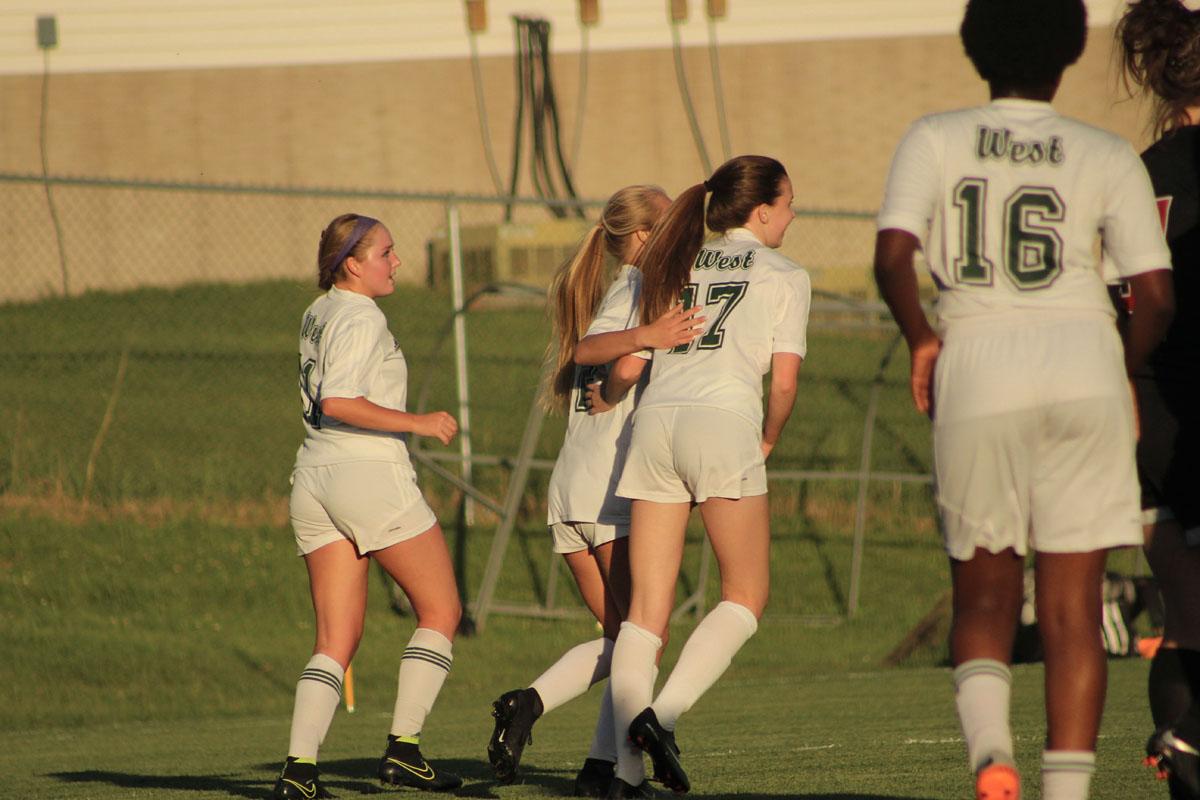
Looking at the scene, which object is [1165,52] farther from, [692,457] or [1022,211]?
[692,457]

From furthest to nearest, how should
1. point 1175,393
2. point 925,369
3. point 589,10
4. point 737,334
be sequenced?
point 589,10
point 737,334
point 1175,393
point 925,369

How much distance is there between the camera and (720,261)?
4953mm

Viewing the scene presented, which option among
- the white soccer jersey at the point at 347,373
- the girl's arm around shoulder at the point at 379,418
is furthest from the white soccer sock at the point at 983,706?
the white soccer jersey at the point at 347,373

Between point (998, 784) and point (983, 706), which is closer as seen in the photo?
point (998, 784)

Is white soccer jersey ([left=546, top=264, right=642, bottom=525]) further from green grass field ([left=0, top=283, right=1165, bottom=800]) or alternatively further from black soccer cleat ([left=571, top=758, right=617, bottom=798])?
green grass field ([left=0, top=283, right=1165, bottom=800])

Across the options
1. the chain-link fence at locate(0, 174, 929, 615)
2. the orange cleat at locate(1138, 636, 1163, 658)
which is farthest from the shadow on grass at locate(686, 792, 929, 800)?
the chain-link fence at locate(0, 174, 929, 615)

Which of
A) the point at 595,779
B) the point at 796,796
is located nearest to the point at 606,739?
the point at 595,779

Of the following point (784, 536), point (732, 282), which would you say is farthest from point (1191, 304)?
point (784, 536)

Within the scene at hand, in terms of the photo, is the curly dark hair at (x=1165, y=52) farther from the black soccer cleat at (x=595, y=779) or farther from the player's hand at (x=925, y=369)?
the black soccer cleat at (x=595, y=779)

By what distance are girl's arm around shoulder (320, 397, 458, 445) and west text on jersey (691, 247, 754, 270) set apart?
3.05 ft

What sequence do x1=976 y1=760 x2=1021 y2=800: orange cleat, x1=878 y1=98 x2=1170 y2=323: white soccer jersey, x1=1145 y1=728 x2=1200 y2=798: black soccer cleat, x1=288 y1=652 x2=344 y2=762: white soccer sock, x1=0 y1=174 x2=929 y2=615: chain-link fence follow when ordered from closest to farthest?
x1=976 y1=760 x2=1021 y2=800: orange cleat → x1=878 y1=98 x2=1170 y2=323: white soccer jersey → x1=1145 y1=728 x2=1200 y2=798: black soccer cleat → x1=288 y1=652 x2=344 y2=762: white soccer sock → x1=0 y1=174 x2=929 y2=615: chain-link fence

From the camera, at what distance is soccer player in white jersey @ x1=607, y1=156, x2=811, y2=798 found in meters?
4.77

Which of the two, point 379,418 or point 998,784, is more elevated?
point 379,418

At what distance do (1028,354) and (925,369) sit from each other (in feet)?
0.72
